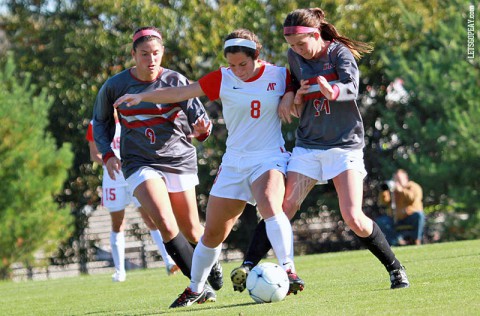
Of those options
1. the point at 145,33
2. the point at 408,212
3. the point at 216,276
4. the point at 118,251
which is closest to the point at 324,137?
the point at 216,276

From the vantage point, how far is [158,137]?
8586mm

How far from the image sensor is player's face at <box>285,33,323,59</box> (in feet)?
25.3

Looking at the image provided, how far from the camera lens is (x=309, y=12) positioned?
7828mm

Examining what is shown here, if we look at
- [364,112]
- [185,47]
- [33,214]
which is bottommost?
[33,214]

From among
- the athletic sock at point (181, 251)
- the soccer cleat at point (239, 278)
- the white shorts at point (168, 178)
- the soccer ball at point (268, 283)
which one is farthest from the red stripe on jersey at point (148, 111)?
the soccer ball at point (268, 283)

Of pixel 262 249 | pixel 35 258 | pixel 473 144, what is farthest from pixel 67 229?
pixel 262 249

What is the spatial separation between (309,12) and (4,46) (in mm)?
21468

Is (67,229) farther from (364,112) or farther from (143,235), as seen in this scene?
(364,112)

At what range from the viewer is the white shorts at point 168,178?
27.6 ft

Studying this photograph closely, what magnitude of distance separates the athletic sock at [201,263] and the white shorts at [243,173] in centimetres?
46

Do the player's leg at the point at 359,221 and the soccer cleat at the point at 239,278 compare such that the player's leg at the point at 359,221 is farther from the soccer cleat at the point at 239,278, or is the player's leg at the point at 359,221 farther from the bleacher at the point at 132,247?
the bleacher at the point at 132,247

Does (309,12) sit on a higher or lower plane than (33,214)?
higher

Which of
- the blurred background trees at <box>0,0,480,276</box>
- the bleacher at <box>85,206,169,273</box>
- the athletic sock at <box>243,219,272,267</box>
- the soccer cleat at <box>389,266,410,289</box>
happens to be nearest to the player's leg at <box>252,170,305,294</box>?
the athletic sock at <box>243,219,272,267</box>

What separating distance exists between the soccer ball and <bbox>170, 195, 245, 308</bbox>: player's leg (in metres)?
0.47
